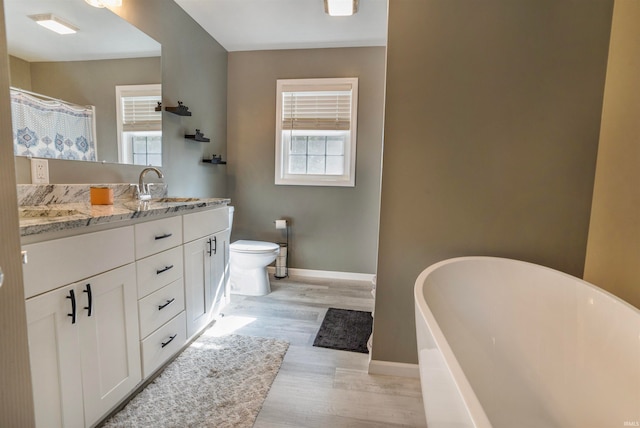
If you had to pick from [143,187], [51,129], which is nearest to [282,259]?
[143,187]

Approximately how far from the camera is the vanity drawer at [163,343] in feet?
4.91

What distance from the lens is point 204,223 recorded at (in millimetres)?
2004

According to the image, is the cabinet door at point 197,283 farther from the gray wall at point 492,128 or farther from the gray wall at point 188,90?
the gray wall at point 492,128

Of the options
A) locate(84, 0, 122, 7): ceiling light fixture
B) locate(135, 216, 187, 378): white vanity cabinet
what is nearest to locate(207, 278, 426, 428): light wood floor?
locate(135, 216, 187, 378): white vanity cabinet

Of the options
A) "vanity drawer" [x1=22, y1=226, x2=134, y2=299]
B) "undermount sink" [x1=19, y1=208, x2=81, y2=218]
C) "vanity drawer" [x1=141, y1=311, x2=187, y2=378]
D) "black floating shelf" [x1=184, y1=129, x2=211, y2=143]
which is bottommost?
"vanity drawer" [x1=141, y1=311, x2=187, y2=378]

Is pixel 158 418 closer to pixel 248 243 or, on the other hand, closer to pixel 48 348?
pixel 48 348

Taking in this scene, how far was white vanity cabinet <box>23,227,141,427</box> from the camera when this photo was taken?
99cm

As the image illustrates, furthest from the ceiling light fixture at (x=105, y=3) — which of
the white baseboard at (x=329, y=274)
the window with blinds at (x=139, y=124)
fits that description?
the white baseboard at (x=329, y=274)

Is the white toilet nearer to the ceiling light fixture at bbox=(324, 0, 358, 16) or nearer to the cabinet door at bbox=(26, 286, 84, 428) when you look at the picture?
the cabinet door at bbox=(26, 286, 84, 428)

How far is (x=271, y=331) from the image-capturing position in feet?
7.17

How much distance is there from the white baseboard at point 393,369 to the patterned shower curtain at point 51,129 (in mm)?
2059

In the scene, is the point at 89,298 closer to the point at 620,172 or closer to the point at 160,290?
the point at 160,290

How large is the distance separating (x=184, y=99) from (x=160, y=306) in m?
1.78

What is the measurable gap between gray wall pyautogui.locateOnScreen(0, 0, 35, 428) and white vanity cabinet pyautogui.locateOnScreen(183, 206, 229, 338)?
3.84 feet
